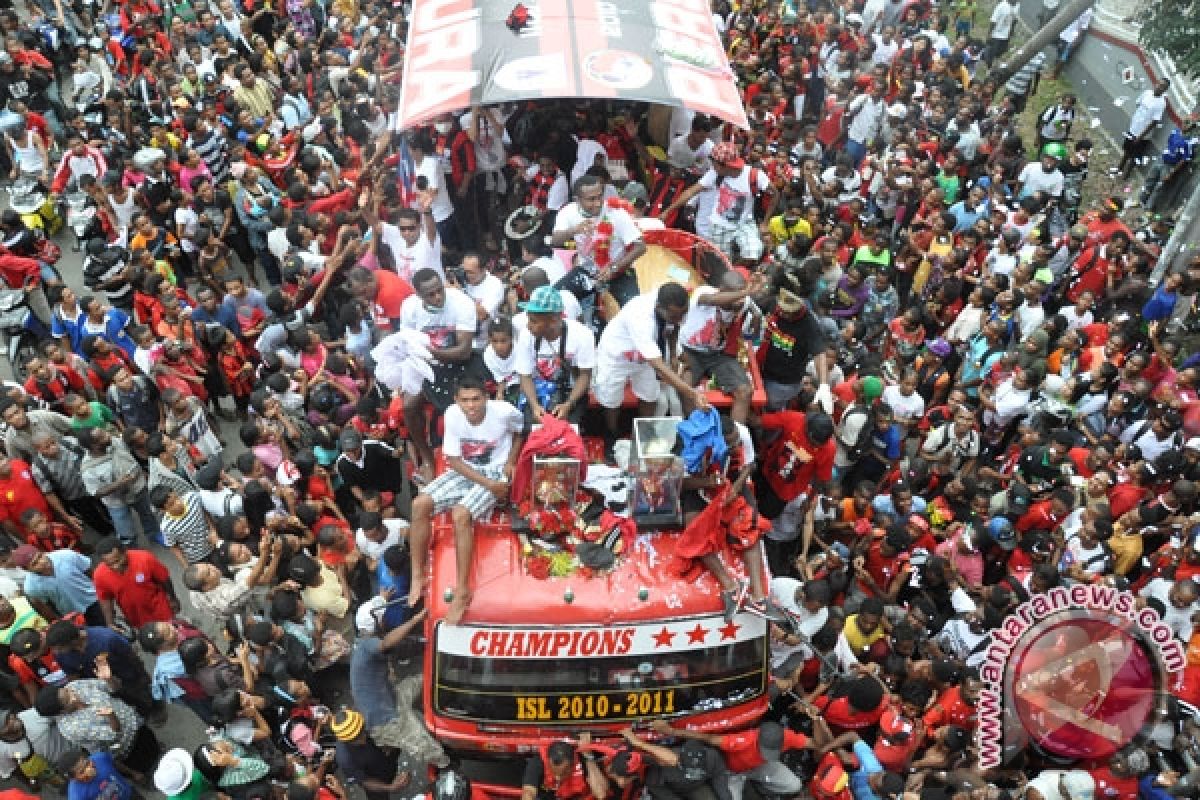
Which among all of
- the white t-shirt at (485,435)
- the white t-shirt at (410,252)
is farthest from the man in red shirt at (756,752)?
the white t-shirt at (410,252)

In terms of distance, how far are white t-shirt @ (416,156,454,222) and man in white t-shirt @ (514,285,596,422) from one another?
11.4ft

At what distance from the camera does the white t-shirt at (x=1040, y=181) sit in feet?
35.6

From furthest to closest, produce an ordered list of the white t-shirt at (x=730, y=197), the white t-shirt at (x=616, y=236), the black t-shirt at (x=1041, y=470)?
the white t-shirt at (x=730, y=197) < the black t-shirt at (x=1041, y=470) < the white t-shirt at (x=616, y=236)

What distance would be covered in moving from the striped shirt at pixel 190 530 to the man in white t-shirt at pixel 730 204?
5.16 meters

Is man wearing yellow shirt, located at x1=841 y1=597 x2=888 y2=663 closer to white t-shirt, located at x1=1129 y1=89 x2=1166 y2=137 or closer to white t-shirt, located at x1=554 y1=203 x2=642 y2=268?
white t-shirt, located at x1=554 y1=203 x2=642 y2=268

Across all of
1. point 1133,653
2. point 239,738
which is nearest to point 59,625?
point 239,738

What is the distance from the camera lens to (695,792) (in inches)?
215

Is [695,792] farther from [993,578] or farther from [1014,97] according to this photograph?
[1014,97]

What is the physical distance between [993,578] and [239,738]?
221 inches

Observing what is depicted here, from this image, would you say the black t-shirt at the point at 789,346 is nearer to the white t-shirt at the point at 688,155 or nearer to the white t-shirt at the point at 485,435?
the white t-shirt at the point at 485,435

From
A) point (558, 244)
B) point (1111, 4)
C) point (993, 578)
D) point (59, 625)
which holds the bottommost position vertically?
point (993, 578)

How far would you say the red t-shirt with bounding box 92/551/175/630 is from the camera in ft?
20.9

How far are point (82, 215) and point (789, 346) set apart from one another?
305 inches

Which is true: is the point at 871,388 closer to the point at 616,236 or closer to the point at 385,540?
the point at 616,236
